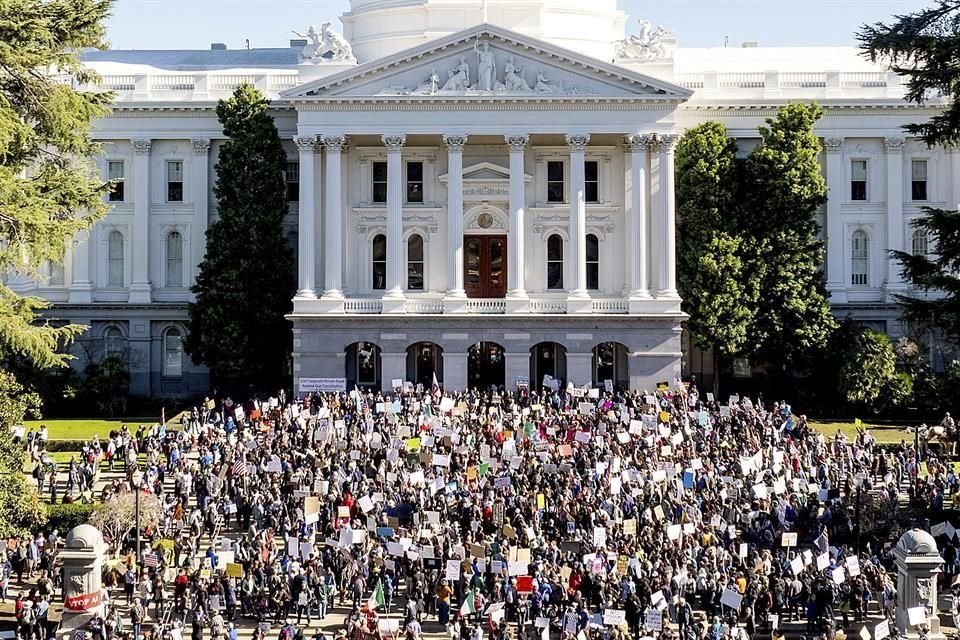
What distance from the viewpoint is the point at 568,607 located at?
28.8m

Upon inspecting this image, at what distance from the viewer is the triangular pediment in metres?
61.2

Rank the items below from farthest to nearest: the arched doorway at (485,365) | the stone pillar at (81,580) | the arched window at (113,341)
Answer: the arched window at (113,341), the arched doorway at (485,365), the stone pillar at (81,580)

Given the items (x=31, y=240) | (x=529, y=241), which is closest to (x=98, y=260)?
(x=529, y=241)

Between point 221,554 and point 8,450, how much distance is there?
24.7 feet

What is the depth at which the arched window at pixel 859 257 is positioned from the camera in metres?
67.8

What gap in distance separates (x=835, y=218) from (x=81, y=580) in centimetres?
4782

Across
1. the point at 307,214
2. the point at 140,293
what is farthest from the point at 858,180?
the point at 140,293

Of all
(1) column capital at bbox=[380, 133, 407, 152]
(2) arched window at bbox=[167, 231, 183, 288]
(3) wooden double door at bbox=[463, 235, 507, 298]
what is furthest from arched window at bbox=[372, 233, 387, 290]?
(2) arched window at bbox=[167, 231, 183, 288]

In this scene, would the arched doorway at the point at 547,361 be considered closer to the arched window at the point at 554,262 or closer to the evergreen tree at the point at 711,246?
the arched window at the point at 554,262

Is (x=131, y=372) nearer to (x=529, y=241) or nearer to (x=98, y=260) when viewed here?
(x=98, y=260)

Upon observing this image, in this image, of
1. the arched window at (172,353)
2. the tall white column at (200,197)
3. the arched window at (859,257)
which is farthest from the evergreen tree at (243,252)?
the arched window at (859,257)

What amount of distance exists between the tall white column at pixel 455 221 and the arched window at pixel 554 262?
16.5 feet

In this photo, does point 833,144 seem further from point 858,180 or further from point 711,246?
point 711,246

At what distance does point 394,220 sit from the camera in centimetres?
6284
